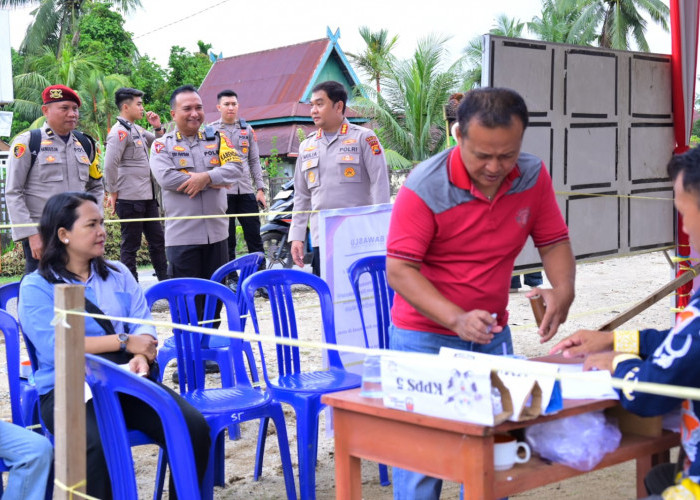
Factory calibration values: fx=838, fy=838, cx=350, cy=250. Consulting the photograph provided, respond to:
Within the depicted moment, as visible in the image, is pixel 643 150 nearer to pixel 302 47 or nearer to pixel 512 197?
pixel 512 197

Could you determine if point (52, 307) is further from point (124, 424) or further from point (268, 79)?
point (268, 79)

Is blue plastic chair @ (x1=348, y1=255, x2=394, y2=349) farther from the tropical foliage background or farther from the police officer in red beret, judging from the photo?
the tropical foliage background

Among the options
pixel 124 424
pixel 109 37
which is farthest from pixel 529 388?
pixel 109 37

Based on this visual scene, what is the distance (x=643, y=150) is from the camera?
646 centimetres

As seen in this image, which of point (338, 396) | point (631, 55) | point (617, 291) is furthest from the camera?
point (617, 291)

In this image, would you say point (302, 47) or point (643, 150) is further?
point (302, 47)

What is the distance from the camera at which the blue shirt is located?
3137 mm

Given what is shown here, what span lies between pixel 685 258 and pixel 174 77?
80.0 ft

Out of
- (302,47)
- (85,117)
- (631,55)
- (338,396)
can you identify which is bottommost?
(338,396)

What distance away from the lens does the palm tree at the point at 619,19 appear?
A: 111ft

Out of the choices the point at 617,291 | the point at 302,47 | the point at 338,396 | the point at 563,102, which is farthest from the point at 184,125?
the point at 302,47

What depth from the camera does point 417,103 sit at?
25.3m

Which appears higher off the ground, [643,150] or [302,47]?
[302,47]

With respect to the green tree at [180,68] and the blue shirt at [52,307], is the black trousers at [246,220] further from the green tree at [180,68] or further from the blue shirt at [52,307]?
the green tree at [180,68]
